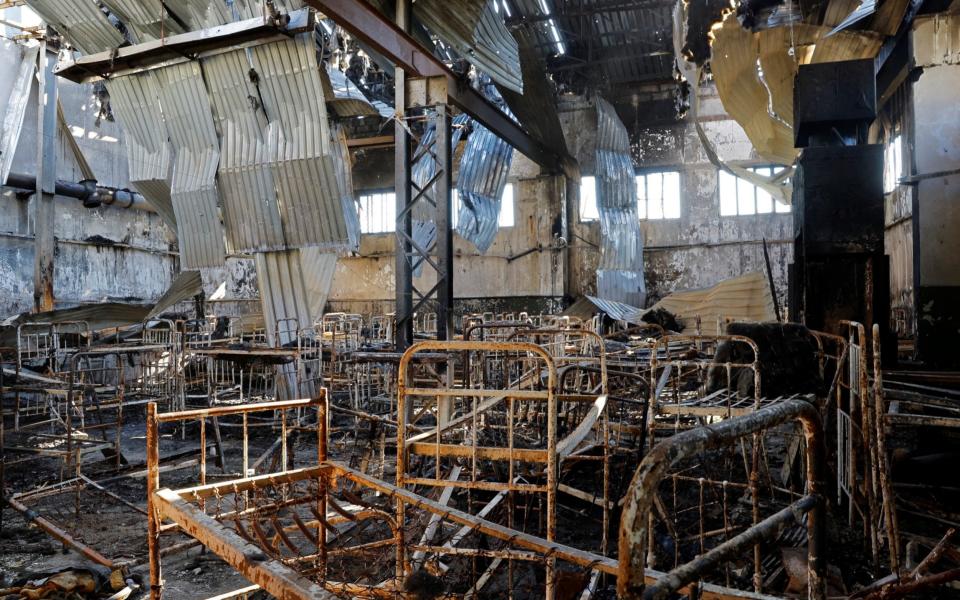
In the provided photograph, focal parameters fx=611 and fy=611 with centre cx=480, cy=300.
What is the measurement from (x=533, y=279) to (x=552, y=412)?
16.4m

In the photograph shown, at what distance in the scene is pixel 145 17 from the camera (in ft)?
33.6

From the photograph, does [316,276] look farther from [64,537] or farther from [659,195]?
[659,195]

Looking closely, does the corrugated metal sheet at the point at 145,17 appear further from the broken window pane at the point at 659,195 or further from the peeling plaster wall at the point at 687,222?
the broken window pane at the point at 659,195

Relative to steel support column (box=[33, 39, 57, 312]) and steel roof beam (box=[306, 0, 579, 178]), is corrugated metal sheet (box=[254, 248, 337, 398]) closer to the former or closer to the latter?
steel roof beam (box=[306, 0, 579, 178])

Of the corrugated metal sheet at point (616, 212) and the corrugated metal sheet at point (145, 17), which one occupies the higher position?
the corrugated metal sheet at point (145, 17)

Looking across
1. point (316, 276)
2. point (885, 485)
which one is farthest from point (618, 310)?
point (885, 485)

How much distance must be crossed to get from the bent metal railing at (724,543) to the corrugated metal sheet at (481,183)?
555 inches

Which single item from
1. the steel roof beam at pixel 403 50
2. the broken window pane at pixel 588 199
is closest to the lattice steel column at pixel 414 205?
the steel roof beam at pixel 403 50

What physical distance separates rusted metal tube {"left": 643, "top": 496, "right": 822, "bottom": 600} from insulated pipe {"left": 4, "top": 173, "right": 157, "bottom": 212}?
1653 centimetres

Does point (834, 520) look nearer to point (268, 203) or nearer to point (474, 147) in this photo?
→ point (268, 203)

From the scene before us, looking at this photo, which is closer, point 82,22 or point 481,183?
point 82,22

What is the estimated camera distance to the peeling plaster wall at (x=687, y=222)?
1809cm

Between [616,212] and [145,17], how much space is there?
496 inches

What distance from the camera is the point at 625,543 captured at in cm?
142
